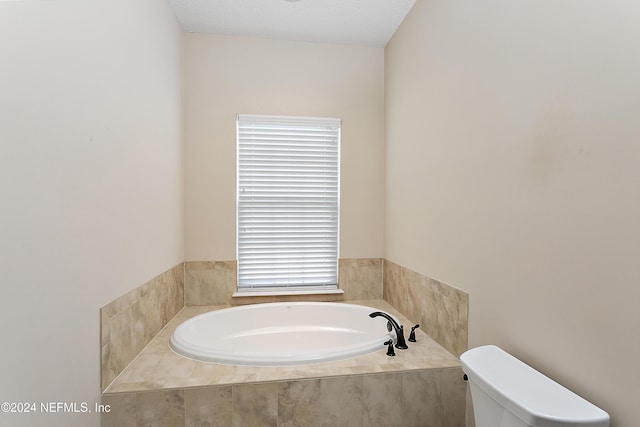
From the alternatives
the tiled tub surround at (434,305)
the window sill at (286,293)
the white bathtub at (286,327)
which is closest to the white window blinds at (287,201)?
the window sill at (286,293)

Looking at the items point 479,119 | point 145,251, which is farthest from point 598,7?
point 145,251

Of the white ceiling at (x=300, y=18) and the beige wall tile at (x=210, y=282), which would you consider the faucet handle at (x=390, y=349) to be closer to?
the beige wall tile at (x=210, y=282)

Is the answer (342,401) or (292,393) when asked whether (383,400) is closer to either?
(342,401)

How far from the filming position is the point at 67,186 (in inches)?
42.5

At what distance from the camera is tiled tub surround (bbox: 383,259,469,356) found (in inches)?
63.6

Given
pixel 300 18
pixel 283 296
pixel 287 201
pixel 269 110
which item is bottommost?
pixel 283 296

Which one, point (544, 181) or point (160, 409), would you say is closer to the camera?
point (544, 181)

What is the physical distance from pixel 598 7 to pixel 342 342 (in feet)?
7.46

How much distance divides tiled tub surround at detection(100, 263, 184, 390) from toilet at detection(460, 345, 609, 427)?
58.6 inches

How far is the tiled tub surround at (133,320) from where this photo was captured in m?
1.35

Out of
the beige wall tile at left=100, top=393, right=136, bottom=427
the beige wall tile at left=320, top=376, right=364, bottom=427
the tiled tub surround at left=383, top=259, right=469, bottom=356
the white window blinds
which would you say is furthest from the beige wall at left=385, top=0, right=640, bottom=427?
the beige wall tile at left=100, top=393, right=136, bottom=427

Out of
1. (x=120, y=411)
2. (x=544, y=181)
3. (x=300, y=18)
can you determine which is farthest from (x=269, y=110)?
(x=120, y=411)

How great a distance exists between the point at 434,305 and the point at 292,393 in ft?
3.19

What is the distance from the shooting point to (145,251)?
1.75 metres
